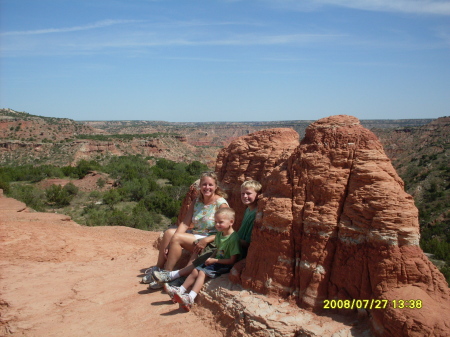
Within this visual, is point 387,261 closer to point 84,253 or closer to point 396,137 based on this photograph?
point 84,253

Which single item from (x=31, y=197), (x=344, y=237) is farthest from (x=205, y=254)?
(x=31, y=197)

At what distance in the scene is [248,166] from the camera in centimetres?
827

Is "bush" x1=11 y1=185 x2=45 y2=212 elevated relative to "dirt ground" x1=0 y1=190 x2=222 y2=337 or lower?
lower

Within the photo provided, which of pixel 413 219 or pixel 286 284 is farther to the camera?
pixel 286 284

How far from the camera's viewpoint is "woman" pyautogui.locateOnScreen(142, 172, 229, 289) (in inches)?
237

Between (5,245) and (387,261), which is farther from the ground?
(387,261)

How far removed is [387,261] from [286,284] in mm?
1316

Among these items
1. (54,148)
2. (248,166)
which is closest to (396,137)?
(54,148)

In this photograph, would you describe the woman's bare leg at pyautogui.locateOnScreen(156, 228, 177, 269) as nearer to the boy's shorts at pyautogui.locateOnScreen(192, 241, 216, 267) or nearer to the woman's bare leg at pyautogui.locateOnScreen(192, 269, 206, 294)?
the boy's shorts at pyautogui.locateOnScreen(192, 241, 216, 267)

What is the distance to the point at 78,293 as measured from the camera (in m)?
6.47

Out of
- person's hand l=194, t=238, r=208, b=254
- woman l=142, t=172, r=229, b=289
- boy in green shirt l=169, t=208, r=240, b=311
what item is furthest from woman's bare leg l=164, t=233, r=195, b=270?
boy in green shirt l=169, t=208, r=240, b=311

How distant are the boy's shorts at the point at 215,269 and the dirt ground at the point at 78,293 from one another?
1.71 feet

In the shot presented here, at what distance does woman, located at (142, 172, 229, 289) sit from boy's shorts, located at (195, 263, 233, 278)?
376mm
